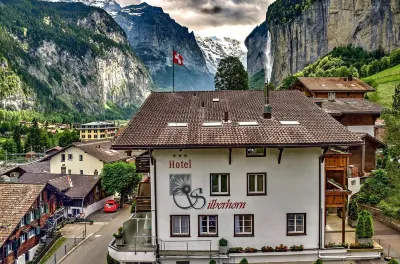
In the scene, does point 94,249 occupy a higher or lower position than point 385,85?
lower

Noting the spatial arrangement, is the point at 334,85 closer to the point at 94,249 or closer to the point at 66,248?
the point at 94,249

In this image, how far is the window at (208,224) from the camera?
22422mm

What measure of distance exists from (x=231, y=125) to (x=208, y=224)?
5.65m

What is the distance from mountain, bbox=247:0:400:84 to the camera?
133625mm

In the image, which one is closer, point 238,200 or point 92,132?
point 238,200

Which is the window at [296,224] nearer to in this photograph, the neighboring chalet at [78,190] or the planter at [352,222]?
the planter at [352,222]

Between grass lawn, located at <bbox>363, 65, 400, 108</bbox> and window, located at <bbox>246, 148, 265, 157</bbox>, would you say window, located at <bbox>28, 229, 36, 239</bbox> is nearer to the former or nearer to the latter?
window, located at <bbox>246, 148, 265, 157</bbox>

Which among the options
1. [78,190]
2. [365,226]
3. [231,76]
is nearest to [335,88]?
[231,76]

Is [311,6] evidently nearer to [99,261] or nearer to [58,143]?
[58,143]

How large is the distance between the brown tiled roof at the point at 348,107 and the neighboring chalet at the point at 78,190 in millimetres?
29575

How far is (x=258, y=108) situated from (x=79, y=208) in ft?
103

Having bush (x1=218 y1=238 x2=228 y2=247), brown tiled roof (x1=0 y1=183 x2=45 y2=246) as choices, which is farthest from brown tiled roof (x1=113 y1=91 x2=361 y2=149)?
brown tiled roof (x1=0 y1=183 x2=45 y2=246)

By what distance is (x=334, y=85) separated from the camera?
207 feet

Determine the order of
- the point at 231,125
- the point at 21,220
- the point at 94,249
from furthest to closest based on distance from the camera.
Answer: the point at 21,220, the point at 94,249, the point at 231,125
